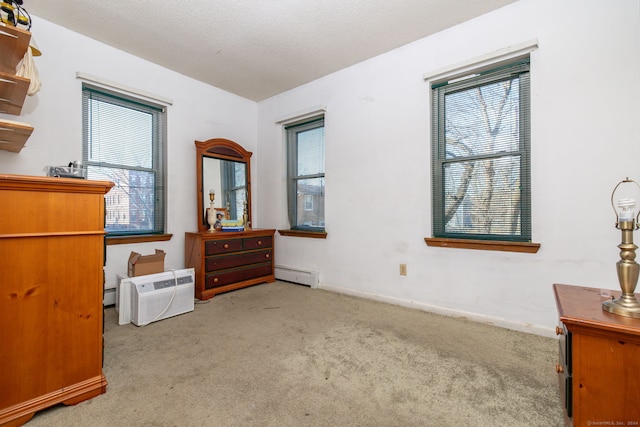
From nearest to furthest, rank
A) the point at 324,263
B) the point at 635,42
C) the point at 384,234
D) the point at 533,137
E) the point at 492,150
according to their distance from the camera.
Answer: the point at 635,42
the point at 533,137
the point at 492,150
the point at 384,234
the point at 324,263

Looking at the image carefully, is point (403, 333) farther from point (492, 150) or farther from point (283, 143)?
point (283, 143)

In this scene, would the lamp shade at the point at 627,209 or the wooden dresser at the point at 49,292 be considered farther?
the wooden dresser at the point at 49,292

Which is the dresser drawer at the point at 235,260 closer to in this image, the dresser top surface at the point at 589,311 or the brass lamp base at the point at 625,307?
the dresser top surface at the point at 589,311

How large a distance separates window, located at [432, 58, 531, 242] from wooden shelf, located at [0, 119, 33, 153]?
2.98 metres

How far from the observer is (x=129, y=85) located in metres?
2.99

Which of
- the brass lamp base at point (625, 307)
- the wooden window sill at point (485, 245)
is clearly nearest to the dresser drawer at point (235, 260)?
the wooden window sill at point (485, 245)

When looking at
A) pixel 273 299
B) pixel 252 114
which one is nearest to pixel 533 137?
pixel 273 299

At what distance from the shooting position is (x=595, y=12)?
197cm

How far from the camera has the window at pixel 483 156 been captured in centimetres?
228

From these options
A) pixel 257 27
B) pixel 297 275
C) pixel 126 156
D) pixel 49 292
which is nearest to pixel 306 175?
pixel 297 275

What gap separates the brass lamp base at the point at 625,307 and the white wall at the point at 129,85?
3.61m

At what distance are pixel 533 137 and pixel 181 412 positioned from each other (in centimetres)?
290

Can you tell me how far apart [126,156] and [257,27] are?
190 centimetres

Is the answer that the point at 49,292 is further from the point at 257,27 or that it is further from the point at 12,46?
the point at 257,27
